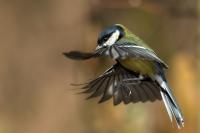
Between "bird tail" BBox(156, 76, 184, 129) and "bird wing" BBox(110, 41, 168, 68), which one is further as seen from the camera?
"bird tail" BBox(156, 76, 184, 129)

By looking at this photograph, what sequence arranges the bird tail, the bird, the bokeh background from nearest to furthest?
the bird
the bird tail
the bokeh background

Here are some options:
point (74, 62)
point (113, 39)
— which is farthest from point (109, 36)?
point (74, 62)

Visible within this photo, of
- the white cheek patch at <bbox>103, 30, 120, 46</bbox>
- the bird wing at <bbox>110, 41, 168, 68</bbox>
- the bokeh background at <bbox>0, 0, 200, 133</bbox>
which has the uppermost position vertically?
the white cheek patch at <bbox>103, 30, 120, 46</bbox>

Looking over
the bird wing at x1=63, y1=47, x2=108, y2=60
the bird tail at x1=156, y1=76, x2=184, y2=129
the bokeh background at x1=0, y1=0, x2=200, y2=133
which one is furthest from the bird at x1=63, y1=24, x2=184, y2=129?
the bokeh background at x1=0, y1=0, x2=200, y2=133

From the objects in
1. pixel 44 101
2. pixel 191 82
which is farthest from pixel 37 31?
pixel 191 82

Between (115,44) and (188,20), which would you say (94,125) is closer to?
(188,20)

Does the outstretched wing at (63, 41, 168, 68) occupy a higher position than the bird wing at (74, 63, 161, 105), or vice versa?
the outstretched wing at (63, 41, 168, 68)

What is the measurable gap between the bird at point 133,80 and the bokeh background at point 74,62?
202 centimetres

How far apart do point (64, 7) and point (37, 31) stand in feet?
0.84

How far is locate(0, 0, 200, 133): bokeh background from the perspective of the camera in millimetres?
4707

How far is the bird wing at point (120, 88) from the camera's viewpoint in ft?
8.18

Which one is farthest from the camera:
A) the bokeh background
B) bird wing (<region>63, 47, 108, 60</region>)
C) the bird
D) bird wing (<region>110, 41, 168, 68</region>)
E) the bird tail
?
the bokeh background

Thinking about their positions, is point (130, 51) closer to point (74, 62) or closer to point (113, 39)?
point (113, 39)

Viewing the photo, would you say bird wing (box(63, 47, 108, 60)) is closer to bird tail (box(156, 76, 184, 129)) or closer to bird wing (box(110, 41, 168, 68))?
bird wing (box(110, 41, 168, 68))
